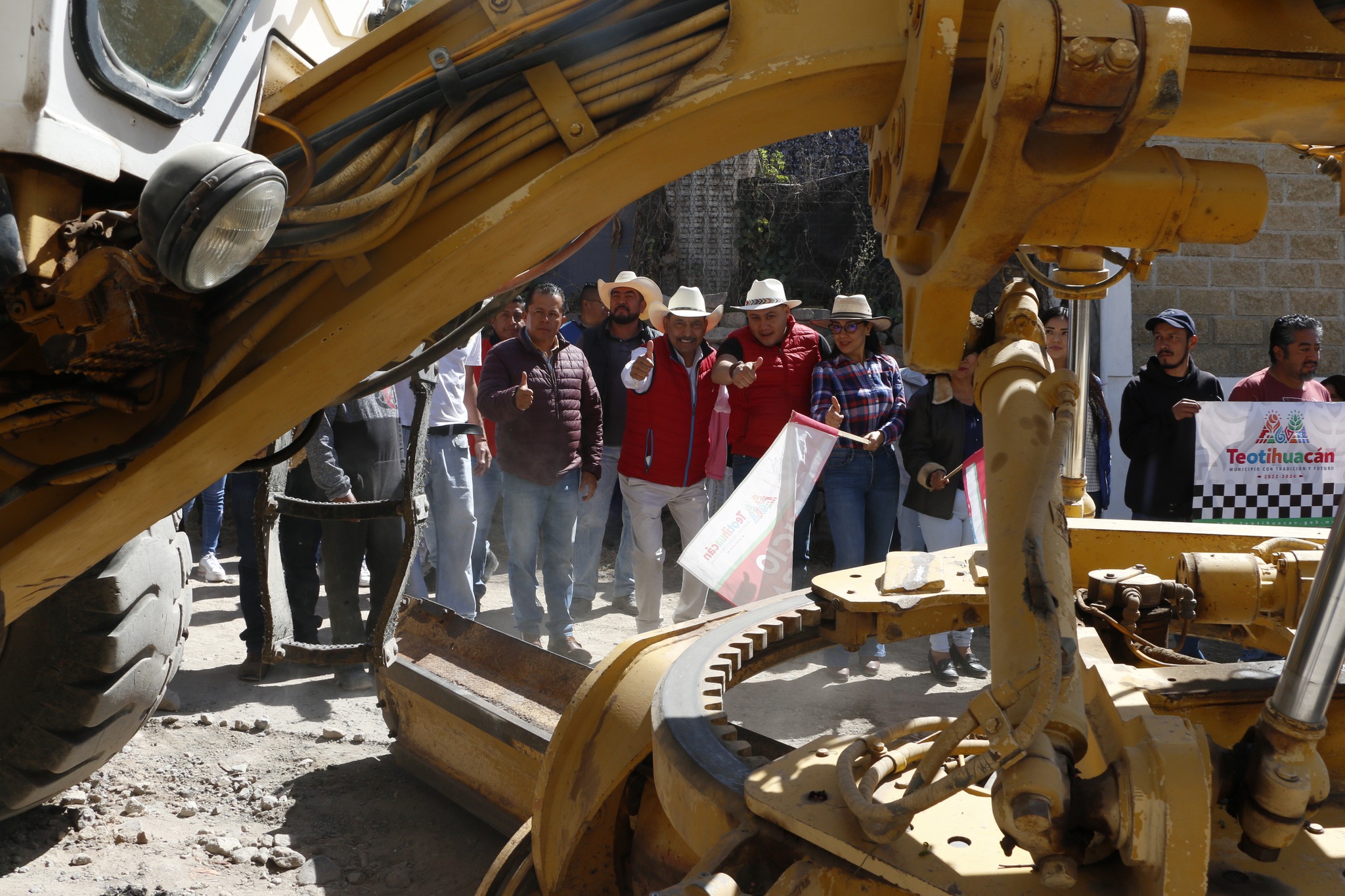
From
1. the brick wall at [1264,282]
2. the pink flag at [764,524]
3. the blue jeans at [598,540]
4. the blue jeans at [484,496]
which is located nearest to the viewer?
the pink flag at [764,524]

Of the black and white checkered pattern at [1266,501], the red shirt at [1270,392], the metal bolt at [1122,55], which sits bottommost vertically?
the black and white checkered pattern at [1266,501]

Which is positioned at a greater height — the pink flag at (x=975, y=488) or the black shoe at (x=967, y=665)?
the pink flag at (x=975, y=488)

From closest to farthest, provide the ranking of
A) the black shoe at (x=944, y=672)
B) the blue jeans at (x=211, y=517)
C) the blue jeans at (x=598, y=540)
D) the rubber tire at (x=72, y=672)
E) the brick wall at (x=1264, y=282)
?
the rubber tire at (x=72, y=672) < the black shoe at (x=944, y=672) < the blue jeans at (x=598, y=540) < the blue jeans at (x=211, y=517) < the brick wall at (x=1264, y=282)

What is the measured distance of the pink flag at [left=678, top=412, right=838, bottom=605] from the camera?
467cm

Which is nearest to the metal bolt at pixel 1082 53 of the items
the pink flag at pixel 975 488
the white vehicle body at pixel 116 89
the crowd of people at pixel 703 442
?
the white vehicle body at pixel 116 89

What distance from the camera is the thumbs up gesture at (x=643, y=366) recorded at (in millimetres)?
5688

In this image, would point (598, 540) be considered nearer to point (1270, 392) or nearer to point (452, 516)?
point (452, 516)

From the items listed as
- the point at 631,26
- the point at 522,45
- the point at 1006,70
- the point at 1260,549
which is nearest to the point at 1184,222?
the point at 1006,70

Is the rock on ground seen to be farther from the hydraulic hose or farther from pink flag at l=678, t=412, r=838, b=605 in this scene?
pink flag at l=678, t=412, r=838, b=605

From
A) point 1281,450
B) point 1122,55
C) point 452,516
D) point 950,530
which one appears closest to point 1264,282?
Result: point 1281,450

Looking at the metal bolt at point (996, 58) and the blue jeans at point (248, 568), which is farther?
the blue jeans at point (248, 568)

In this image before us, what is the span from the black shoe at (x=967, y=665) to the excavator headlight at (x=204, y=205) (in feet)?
15.1

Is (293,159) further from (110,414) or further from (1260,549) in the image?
(1260,549)

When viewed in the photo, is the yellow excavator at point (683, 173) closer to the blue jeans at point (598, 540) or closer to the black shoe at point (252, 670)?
the black shoe at point (252, 670)
